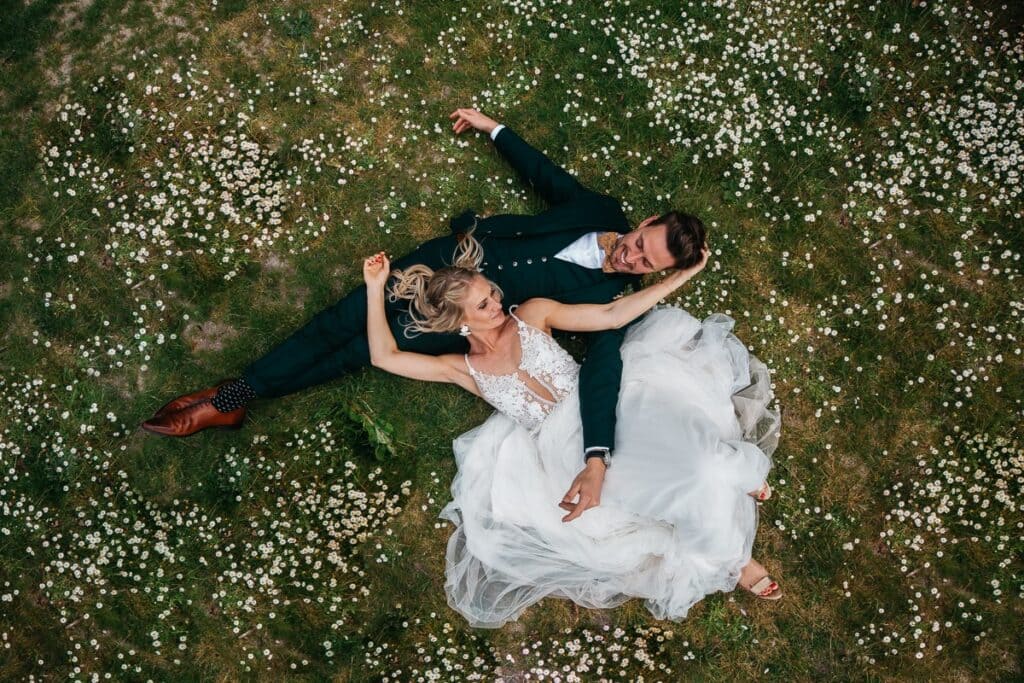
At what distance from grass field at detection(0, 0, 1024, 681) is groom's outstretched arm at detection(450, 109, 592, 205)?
0.37 m

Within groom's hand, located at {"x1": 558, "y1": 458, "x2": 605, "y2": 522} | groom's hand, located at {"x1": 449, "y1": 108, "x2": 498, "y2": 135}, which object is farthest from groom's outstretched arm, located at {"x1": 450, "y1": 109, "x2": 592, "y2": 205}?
groom's hand, located at {"x1": 558, "y1": 458, "x2": 605, "y2": 522}

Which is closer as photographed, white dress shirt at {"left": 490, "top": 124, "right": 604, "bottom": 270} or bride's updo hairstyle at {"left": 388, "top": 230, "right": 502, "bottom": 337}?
bride's updo hairstyle at {"left": 388, "top": 230, "right": 502, "bottom": 337}

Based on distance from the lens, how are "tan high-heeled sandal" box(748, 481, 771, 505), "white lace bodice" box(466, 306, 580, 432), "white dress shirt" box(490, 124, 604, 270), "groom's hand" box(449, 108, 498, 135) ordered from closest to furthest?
"white lace bodice" box(466, 306, 580, 432) < "white dress shirt" box(490, 124, 604, 270) < "tan high-heeled sandal" box(748, 481, 771, 505) < "groom's hand" box(449, 108, 498, 135)

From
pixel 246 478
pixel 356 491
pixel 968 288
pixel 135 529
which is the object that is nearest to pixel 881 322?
pixel 968 288

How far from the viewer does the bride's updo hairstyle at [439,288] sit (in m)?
5.71

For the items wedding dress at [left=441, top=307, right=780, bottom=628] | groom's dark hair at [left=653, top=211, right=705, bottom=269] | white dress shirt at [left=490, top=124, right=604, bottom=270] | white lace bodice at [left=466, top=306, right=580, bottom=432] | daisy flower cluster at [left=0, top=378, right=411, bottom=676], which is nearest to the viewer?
groom's dark hair at [left=653, top=211, right=705, bottom=269]

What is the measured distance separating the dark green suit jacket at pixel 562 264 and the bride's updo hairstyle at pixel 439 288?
0.18 meters

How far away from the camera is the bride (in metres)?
5.90

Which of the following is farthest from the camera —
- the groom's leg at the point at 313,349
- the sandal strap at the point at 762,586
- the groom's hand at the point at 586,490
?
the sandal strap at the point at 762,586

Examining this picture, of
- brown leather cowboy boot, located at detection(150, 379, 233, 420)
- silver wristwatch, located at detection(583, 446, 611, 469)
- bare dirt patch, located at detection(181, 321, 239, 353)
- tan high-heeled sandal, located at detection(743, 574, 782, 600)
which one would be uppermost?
bare dirt patch, located at detection(181, 321, 239, 353)

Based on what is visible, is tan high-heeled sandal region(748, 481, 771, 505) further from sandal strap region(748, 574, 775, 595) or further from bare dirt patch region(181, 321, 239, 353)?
bare dirt patch region(181, 321, 239, 353)

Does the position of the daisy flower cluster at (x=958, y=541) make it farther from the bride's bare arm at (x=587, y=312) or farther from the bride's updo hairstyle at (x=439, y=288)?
the bride's updo hairstyle at (x=439, y=288)

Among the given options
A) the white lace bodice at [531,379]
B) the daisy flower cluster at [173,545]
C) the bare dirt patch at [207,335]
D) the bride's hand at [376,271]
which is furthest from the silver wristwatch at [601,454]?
the bare dirt patch at [207,335]

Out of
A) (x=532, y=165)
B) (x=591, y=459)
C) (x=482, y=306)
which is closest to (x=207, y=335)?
(x=482, y=306)
